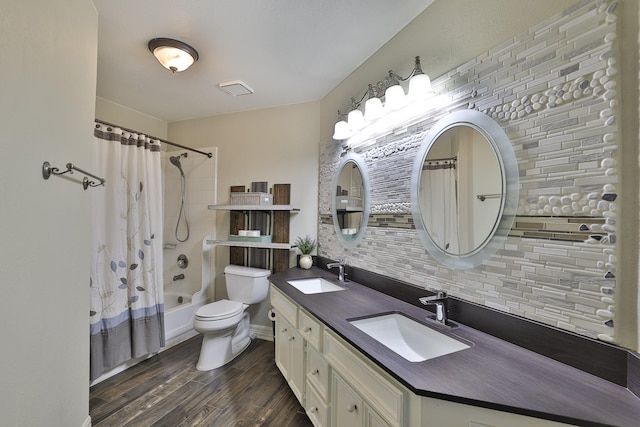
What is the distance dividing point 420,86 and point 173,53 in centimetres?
171

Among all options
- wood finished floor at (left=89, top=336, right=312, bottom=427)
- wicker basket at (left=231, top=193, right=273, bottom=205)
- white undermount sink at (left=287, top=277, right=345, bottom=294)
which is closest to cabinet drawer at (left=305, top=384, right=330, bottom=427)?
wood finished floor at (left=89, top=336, right=312, bottom=427)

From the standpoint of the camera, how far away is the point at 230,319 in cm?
233

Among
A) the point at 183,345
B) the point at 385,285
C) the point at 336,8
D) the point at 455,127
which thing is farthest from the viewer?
the point at 183,345

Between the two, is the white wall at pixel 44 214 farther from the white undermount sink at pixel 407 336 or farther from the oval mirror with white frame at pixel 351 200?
the oval mirror with white frame at pixel 351 200

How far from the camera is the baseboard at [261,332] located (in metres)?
2.83

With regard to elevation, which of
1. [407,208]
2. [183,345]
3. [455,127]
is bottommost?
[183,345]

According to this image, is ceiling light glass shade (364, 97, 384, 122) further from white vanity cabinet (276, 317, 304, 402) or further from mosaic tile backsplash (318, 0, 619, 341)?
white vanity cabinet (276, 317, 304, 402)

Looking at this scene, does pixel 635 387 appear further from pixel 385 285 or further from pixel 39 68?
pixel 39 68

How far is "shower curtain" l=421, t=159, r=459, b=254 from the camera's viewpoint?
52.0 inches

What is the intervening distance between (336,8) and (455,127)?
3.25 feet

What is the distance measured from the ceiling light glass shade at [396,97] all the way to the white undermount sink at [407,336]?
1182 millimetres

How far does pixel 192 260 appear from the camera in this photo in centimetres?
312

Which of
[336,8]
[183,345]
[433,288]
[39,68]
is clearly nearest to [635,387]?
[433,288]

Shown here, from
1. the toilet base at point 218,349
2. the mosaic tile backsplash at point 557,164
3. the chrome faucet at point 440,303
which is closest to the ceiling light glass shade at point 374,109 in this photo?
the mosaic tile backsplash at point 557,164
